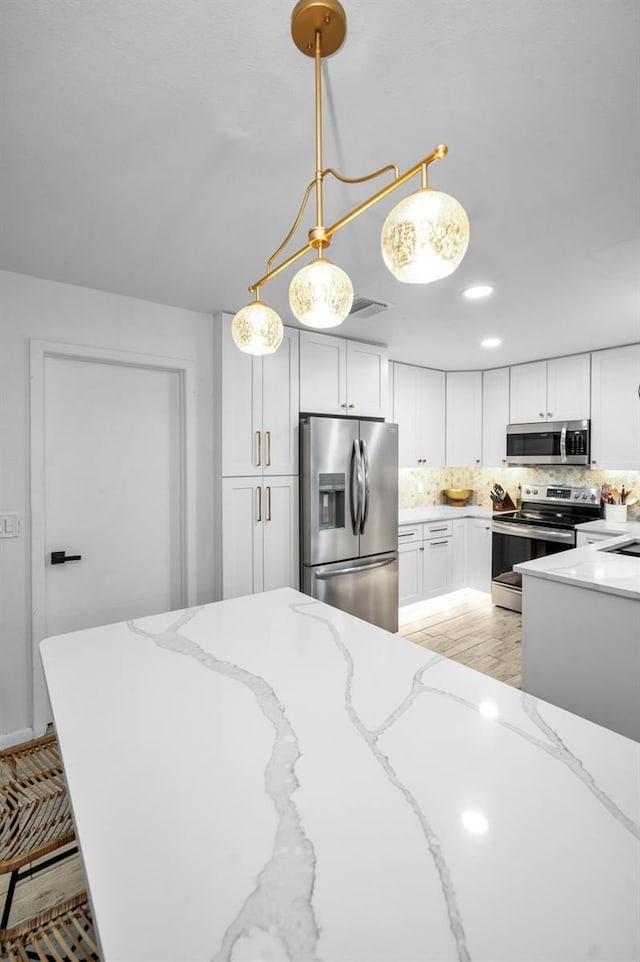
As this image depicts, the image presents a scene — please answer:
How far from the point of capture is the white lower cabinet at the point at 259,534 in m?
2.94

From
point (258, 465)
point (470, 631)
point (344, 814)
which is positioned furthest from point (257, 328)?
point (470, 631)

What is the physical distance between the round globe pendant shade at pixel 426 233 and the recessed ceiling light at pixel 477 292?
1873 millimetres

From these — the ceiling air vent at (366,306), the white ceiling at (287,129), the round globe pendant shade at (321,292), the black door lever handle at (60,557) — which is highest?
the ceiling air vent at (366,306)

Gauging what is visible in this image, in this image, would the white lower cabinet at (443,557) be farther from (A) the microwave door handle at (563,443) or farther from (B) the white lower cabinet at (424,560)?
(A) the microwave door handle at (563,443)

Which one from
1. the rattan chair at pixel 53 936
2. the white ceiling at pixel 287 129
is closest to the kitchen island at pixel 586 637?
the white ceiling at pixel 287 129

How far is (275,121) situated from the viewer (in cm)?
130

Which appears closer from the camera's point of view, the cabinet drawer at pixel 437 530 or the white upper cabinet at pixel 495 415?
the cabinet drawer at pixel 437 530

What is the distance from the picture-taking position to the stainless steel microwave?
161 inches

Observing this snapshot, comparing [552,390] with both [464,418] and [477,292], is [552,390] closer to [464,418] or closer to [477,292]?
[464,418]

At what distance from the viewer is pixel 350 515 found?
342cm

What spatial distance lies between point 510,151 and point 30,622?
2942 mm

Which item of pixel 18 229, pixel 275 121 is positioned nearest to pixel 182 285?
pixel 18 229

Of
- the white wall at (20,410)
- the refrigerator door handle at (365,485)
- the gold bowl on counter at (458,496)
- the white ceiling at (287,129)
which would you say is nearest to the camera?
the white ceiling at (287,129)

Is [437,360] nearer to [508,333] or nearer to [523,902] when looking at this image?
[508,333]
